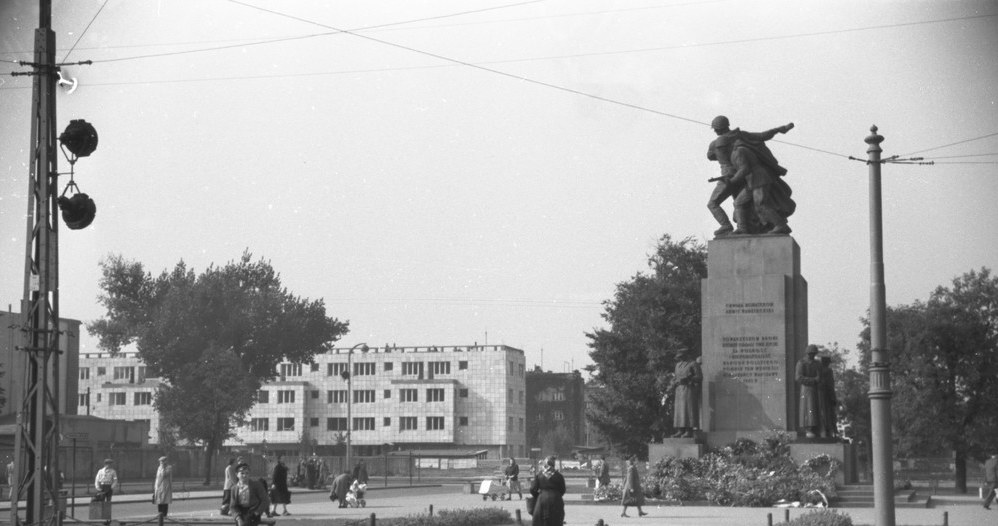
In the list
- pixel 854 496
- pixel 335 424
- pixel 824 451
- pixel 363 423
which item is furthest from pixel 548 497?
pixel 335 424

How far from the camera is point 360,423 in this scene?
129 m

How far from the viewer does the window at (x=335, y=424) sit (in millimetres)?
128988

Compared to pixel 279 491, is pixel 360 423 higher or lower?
higher

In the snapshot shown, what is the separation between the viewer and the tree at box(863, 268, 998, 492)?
62281 mm

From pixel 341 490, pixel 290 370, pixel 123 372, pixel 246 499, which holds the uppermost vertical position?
pixel 290 370

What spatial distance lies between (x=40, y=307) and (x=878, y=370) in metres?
12.0

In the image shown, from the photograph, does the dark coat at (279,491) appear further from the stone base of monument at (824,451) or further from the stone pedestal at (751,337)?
the stone base of monument at (824,451)

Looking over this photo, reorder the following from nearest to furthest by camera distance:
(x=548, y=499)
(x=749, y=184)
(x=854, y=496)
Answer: (x=548, y=499)
(x=854, y=496)
(x=749, y=184)

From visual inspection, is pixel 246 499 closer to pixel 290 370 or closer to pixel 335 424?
pixel 335 424

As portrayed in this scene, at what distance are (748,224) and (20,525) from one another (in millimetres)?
20897

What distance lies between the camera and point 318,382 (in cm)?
13188

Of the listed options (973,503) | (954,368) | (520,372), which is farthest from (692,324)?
(520,372)

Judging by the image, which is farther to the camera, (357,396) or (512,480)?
(357,396)

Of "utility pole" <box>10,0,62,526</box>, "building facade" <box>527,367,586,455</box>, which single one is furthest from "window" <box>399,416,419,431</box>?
"utility pole" <box>10,0,62,526</box>
